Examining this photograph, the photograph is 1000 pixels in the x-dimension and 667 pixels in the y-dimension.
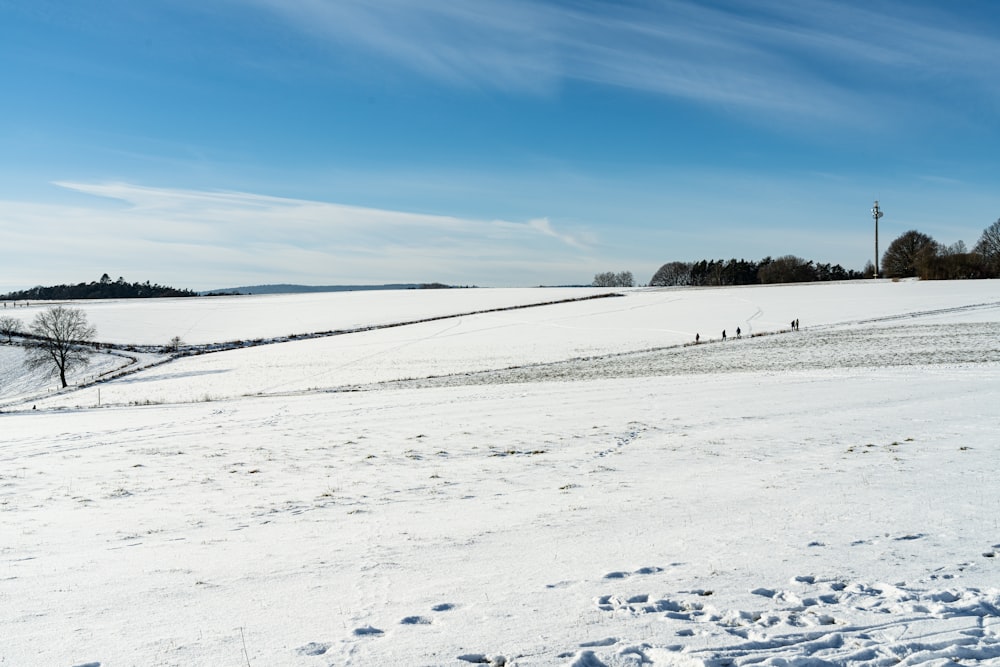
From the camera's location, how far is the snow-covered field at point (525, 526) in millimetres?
5547

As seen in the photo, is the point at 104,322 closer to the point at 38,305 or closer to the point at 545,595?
the point at 38,305

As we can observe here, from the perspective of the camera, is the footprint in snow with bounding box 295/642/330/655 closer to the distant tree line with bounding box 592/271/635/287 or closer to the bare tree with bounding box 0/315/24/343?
the bare tree with bounding box 0/315/24/343

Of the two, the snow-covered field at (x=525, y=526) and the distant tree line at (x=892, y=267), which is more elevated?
the distant tree line at (x=892, y=267)

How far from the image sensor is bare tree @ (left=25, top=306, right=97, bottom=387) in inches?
2132

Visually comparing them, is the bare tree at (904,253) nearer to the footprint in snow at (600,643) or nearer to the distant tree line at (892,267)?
the distant tree line at (892,267)

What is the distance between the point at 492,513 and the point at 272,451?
7.91 meters

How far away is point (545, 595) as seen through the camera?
20.9 feet

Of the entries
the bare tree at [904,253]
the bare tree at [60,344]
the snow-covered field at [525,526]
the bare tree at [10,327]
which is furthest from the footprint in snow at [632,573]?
the bare tree at [904,253]

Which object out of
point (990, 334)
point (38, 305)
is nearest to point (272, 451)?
point (990, 334)

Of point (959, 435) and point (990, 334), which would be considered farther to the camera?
point (990, 334)

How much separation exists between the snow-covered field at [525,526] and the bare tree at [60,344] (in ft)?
114

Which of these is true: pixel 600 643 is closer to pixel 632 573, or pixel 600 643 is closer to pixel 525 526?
pixel 632 573

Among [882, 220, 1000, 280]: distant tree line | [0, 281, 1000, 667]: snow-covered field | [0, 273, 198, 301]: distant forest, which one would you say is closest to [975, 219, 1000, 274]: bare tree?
[882, 220, 1000, 280]: distant tree line

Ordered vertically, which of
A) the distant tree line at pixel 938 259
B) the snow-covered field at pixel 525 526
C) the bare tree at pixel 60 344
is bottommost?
the snow-covered field at pixel 525 526
